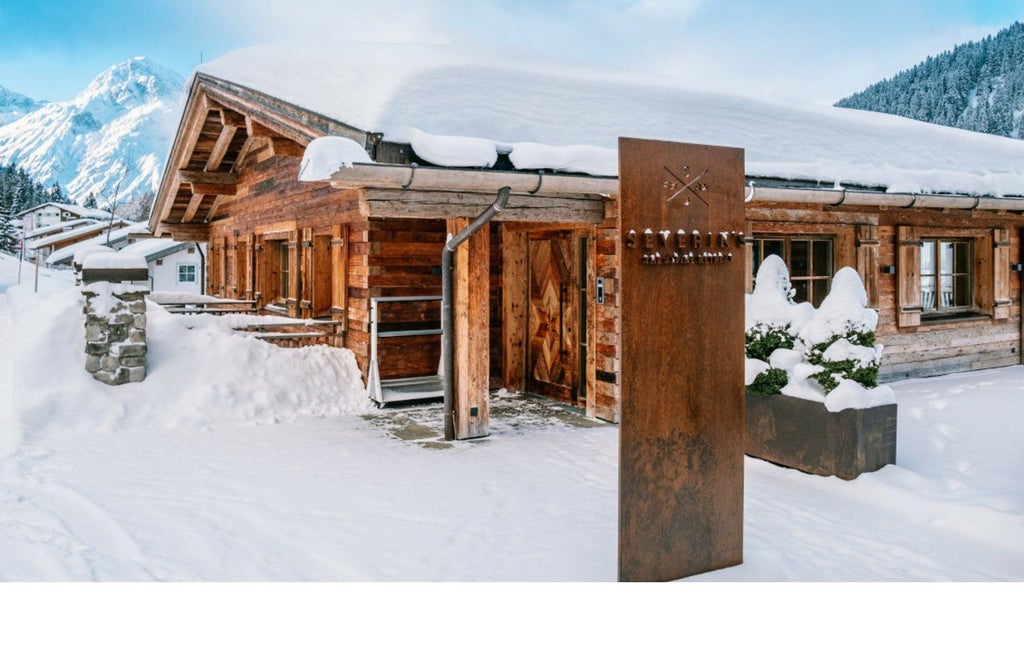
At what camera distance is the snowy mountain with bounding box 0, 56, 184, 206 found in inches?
192

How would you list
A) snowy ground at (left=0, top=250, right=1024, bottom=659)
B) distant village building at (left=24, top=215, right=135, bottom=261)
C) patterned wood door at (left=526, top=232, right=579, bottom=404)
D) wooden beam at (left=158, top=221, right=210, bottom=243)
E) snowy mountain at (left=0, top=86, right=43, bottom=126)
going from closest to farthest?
snowy ground at (left=0, top=250, right=1024, bottom=659) → snowy mountain at (left=0, top=86, right=43, bottom=126) → patterned wood door at (left=526, top=232, right=579, bottom=404) → wooden beam at (left=158, top=221, right=210, bottom=243) → distant village building at (left=24, top=215, right=135, bottom=261)

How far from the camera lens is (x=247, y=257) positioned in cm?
1223

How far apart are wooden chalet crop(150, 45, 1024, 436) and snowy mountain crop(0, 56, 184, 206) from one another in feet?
4.13

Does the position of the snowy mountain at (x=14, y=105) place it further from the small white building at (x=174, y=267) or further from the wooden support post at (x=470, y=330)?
the small white building at (x=174, y=267)

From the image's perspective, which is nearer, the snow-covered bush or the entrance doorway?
the snow-covered bush

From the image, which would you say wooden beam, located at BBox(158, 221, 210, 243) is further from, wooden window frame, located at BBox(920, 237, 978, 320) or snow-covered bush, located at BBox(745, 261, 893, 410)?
wooden window frame, located at BBox(920, 237, 978, 320)

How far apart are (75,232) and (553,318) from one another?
2481 cm

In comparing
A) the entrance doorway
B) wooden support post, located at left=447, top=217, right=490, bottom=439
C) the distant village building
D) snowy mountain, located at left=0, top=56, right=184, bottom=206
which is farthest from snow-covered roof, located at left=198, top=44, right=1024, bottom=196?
the distant village building

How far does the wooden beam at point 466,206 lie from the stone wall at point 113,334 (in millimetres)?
2698

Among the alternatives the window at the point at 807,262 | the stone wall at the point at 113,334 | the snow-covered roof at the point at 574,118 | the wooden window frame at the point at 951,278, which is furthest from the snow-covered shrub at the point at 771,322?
the stone wall at the point at 113,334

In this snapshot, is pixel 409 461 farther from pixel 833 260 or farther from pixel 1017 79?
pixel 1017 79

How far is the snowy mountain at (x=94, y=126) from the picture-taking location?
489cm

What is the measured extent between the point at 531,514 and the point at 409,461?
61.7 inches

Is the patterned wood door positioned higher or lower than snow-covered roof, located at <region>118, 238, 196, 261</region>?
lower
